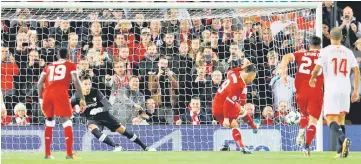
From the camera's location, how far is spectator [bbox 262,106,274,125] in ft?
61.3

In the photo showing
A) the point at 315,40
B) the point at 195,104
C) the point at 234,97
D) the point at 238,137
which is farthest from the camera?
the point at 195,104

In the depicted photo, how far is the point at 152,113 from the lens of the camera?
19.0 meters

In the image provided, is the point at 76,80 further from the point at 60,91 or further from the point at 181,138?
the point at 181,138

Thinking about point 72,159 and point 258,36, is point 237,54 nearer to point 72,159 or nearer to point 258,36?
point 258,36

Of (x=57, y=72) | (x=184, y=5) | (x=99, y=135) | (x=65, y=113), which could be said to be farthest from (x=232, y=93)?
(x=57, y=72)

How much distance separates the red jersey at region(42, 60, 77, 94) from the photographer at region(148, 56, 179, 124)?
14.8ft

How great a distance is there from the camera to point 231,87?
16578 mm

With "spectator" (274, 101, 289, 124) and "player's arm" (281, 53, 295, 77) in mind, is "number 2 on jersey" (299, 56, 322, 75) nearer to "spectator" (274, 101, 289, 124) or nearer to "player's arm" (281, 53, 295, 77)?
"player's arm" (281, 53, 295, 77)

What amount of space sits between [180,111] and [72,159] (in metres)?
4.99

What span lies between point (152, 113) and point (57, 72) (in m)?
4.63

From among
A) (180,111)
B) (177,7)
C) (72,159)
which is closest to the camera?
(72,159)

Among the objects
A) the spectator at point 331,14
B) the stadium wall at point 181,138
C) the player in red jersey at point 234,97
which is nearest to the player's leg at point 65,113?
the player in red jersey at point 234,97

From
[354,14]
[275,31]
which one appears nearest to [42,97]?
[275,31]

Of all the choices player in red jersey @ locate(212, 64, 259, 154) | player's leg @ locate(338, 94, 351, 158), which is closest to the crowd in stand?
player in red jersey @ locate(212, 64, 259, 154)
